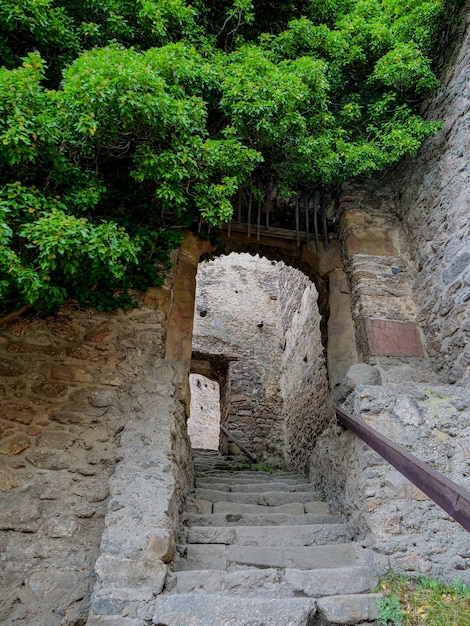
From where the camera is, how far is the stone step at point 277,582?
215 cm

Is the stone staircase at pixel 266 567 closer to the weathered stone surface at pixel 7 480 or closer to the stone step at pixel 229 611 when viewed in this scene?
the stone step at pixel 229 611

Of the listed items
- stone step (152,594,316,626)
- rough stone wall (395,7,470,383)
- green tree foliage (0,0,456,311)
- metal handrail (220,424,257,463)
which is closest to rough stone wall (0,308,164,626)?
green tree foliage (0,0,456,311)

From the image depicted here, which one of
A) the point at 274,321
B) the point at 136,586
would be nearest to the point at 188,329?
the point at 136,586

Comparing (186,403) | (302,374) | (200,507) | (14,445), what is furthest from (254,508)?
(302,374)

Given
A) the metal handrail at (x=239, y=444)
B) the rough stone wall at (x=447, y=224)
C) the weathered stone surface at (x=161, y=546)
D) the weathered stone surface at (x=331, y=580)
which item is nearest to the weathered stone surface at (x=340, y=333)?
the rough stone wall at (x=447, y=224)

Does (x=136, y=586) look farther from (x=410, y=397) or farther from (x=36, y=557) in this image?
(x=410, y=397)

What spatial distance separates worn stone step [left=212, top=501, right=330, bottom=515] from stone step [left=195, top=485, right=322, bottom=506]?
12 centimetres

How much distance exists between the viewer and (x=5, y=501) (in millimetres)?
2463

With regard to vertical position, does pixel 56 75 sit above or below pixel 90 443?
above

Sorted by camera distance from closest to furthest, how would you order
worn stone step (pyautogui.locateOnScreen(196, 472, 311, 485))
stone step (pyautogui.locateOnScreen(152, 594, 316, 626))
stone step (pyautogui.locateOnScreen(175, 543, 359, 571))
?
stone step (pyautogui.locateOnScreen(152, 594, 316, 626)) → stone step (pyautogui.locateOnScreen(175, 543, 359, 571)) → worn stone step (pyautogui.locateOnScreen(196, 472, 311, 485))

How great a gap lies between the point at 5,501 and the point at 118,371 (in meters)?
1.05

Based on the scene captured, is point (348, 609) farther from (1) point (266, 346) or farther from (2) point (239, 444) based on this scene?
(1) point (266, 346)

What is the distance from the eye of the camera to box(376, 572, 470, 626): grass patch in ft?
6.33

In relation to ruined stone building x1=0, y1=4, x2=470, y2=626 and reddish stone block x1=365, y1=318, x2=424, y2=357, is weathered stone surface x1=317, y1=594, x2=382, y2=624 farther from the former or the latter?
reddish stone block x1=365, y1=318, x2=424, y2=357
